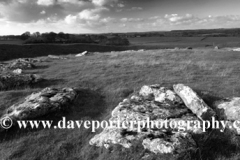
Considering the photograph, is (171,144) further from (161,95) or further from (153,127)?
(161,95)

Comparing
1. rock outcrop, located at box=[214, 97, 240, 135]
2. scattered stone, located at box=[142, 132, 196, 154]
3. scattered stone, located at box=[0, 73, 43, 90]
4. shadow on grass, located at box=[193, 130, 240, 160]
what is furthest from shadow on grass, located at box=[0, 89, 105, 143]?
rock outcrop, located at box=[214, 97, 240, 135]

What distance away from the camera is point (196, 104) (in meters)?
7.25

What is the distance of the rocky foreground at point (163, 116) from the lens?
5.30 metres

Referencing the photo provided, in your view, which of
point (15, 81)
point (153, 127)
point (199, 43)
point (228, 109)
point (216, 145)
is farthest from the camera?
point (199, 43)

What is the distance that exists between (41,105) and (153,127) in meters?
5.60

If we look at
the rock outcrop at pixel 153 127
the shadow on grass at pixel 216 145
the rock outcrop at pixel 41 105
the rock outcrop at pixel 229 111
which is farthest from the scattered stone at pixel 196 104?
the rock outcrop at pixel 41 105

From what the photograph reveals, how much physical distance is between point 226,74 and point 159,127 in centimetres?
1117

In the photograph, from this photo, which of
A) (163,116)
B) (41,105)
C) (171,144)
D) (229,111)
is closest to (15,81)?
(41,105)

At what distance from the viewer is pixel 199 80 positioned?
493 inches

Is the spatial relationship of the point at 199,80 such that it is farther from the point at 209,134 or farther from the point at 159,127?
the point at 159,127

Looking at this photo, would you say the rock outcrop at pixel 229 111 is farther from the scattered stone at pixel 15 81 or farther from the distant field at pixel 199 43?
the distant field at pixel 199 43

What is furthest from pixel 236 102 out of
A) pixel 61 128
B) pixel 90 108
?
pixel 61 128

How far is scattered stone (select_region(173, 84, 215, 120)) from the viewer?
6816mm

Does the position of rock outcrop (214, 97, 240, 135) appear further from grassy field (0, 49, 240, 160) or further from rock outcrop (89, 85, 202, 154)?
rock outcrop (89, 85, 202, 154)
